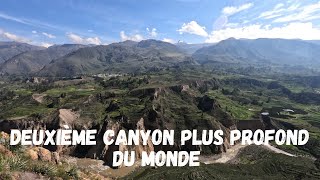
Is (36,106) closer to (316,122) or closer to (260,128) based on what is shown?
(260,128)

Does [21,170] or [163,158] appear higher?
[21,170]

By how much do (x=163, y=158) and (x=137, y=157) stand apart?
11414mm

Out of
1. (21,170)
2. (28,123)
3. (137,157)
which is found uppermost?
(21,170)

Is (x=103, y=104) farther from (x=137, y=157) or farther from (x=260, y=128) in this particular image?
(x=260, y=128)

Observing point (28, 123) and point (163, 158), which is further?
Answer: point (28, 123)

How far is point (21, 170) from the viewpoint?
21781 millimetres

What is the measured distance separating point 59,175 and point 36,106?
148 m

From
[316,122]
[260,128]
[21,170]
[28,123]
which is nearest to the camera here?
[21,170]

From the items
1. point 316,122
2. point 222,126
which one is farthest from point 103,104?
point 316,122

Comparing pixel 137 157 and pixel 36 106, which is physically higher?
pixel 36 106

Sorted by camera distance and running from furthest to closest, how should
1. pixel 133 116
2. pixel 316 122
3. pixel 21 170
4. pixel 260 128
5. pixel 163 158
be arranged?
pixel 316 122, pixel 260 128, pixel 133 116, pixel 163 158, pixel 21 170

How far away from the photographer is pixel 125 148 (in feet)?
399

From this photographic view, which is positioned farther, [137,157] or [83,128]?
[83,128]

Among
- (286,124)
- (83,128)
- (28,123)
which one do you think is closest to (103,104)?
(83,128)
